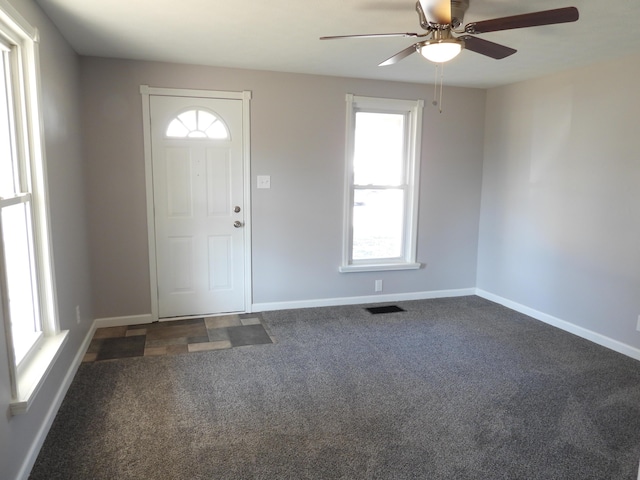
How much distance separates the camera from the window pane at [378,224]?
4.72 m

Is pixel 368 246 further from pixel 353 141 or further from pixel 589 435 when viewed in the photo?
pixel 589 435

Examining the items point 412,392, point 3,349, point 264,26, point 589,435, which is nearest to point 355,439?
point 412,392

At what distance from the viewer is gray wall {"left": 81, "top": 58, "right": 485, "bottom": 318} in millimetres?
3812

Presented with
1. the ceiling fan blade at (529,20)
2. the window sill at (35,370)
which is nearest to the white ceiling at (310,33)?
the ceiling fan blade at (529,20)

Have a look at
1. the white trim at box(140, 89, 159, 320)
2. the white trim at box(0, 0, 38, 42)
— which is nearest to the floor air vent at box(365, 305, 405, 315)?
the white trim at box(140, 89, 159, 320)

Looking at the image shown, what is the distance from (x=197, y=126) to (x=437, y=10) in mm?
2557

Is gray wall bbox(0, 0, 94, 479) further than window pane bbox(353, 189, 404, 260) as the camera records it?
No

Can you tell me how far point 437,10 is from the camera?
2.04 metres

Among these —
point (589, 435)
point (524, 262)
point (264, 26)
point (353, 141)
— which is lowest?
point (589, 435)

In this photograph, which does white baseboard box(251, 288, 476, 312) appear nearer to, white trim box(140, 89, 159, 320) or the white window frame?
white trim box(140, 89, 159, 320)

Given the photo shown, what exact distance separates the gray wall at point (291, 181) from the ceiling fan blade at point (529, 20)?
227 cm

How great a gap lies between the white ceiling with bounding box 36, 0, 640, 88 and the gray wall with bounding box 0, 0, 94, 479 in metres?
0.23

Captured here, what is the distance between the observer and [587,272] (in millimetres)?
3795

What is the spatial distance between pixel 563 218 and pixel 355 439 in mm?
2849
